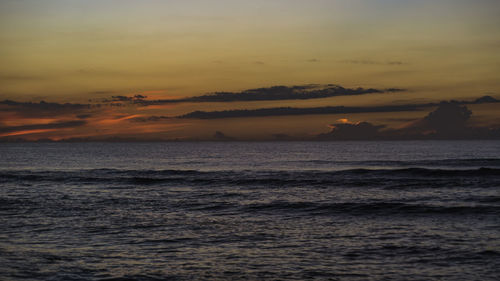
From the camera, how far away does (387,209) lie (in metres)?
26.5

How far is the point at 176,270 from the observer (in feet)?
45.6

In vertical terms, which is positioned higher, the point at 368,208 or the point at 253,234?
the point at 253,234

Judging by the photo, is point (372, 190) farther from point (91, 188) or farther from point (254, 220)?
point (91, 188)

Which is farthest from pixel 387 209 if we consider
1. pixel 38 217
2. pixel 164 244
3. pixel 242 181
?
pixel 242 181

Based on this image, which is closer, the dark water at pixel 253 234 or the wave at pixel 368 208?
the dark water at pixel 253 234

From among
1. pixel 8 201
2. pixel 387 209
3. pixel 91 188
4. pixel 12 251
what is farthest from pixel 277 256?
pixel 91 188

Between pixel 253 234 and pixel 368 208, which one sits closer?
pixel 253 234

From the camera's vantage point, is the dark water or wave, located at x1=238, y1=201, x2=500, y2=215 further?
wave, located at x1=238, y1=201, x2=500, y2=215

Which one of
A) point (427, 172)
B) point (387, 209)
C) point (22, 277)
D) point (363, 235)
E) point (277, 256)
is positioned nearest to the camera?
point (22, 277)

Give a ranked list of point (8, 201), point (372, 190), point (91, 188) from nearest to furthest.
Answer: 1. point (8, 201)
2. point (372, 190)
3. point (91, 188)

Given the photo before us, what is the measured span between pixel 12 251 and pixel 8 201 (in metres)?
15.8

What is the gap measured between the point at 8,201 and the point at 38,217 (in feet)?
Result: 27.3

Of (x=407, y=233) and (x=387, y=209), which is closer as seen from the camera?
(x=407, y=233)

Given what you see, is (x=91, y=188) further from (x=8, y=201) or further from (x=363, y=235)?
(x=363, y=235)
